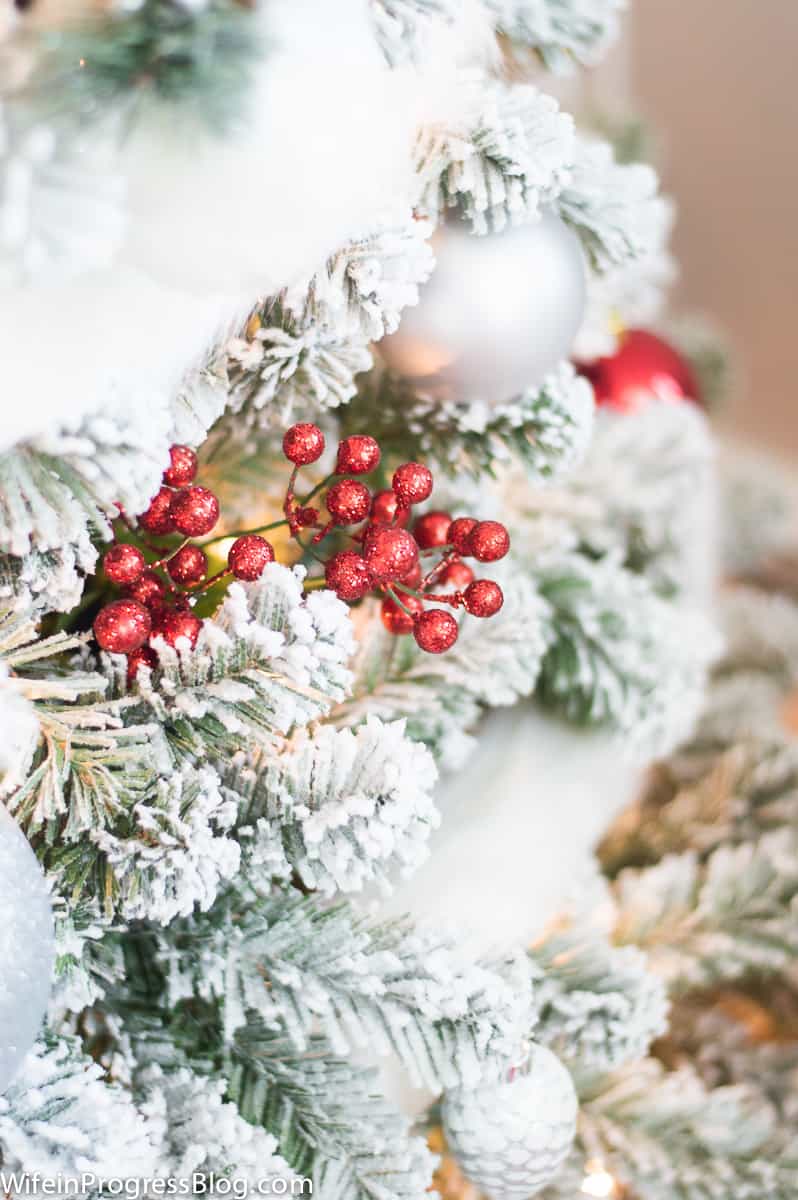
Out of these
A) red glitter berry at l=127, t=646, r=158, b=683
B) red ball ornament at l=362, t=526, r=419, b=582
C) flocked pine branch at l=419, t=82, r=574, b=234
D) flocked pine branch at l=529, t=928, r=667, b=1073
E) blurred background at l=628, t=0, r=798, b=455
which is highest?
blurred background at l=628, t=0, r=798, b=455

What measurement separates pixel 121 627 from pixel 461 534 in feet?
0.51

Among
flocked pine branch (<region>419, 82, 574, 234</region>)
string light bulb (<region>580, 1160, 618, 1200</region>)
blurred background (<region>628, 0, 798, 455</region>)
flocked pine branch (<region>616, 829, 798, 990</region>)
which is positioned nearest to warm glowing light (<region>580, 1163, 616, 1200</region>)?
string light bulb (<region>580, 1160, 618, 1200</region>)

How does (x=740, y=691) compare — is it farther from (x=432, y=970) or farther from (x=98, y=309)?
(x=98, y=309)

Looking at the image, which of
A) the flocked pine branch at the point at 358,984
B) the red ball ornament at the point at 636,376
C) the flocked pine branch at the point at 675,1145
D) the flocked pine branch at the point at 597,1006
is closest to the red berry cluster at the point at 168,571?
the flocked pine branch at the point at 358,984

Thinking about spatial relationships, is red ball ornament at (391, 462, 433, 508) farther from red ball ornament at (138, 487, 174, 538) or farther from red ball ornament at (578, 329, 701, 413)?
red ball ornament at (578, 329, 701, 413)

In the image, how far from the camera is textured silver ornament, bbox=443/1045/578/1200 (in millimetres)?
416

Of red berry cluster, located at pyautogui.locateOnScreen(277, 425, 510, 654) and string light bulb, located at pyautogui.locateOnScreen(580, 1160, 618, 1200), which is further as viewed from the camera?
string light bulb, located at pyautogui.locateOnScreen(580, 1160, 618, 1200)

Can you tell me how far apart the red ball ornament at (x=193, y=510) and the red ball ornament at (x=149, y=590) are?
2 centimetres

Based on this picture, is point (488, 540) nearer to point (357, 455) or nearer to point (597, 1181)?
point (357, 455)

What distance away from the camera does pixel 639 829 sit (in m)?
0.67

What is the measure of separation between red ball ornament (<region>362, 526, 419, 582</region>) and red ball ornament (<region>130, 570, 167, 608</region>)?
0.26 feet

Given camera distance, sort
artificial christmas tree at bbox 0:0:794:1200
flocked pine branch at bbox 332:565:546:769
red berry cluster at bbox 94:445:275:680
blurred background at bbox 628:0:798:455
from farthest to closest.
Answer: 1. blurred background at bbox 628:0:798:455
2. flocked pine branch at bbox 332:565:546:769
3. red berry cluster at bbox 94:445:275:680
4. artificial christmas tree at bbox 0:0:794:1200

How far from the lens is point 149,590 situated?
38cm

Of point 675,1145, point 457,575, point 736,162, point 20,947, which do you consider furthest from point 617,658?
point 736,162
